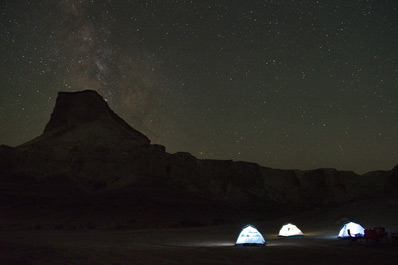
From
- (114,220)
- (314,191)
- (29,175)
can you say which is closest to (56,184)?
(29,175)

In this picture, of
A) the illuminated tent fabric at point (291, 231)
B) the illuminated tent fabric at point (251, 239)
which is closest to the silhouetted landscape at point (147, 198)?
the illuminated tent fabric at point (251, 239)

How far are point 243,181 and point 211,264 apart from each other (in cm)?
10177

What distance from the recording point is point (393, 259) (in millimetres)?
14375

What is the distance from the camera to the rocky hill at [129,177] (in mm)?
71062

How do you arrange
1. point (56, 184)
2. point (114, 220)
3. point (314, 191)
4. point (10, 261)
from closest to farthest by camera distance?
1. point (10, 261)
2. point (114, 220)
3. point (56, 184)
4. point (314, 191)

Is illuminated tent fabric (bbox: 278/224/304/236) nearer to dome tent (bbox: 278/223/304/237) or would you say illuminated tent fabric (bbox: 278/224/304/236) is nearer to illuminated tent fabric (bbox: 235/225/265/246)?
dome tent (bbox: 278/223/304/237)

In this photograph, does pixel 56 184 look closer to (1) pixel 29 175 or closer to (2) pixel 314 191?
(1) pixel 29 175

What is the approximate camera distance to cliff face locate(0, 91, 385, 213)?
8362cm

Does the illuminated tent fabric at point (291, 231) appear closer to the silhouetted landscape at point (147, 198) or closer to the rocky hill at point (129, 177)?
the silhouetted landscape at point (147, 198)

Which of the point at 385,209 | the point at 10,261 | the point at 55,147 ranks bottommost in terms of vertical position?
the point at 10,261

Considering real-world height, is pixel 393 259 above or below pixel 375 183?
below

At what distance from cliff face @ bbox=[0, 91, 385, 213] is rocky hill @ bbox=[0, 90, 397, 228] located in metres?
0.21

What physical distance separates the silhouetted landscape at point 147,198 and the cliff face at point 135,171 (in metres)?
0.32

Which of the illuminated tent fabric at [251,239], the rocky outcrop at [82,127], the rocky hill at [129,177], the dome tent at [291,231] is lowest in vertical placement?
the illuminated tent fabric at [251,239]
